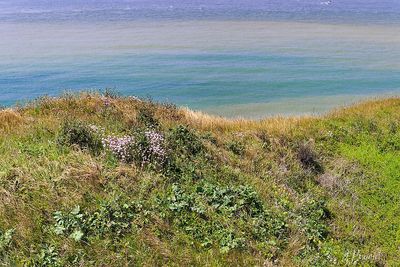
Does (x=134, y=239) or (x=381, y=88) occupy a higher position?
(x=134, y=239)

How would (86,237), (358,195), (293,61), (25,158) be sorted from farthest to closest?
(293,61)
(358,195)
(25,158)
(86,237)

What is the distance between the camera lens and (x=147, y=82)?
3222 cm

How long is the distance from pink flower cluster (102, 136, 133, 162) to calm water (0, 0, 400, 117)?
50.7ft

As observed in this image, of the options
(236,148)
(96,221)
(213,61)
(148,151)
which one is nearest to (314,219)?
(236,148)

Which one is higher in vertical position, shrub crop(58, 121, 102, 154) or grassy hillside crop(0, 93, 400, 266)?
shrub crop(58, 121, 102, 154)

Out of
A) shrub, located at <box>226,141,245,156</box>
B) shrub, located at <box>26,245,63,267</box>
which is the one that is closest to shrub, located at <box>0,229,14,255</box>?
shrub, located at <box>26,245,63,267</box>

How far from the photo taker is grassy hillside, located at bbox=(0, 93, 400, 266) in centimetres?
771

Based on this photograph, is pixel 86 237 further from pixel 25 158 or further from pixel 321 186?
pixel 321 186

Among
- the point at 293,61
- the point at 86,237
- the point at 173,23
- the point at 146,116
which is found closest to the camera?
the point at 86,237

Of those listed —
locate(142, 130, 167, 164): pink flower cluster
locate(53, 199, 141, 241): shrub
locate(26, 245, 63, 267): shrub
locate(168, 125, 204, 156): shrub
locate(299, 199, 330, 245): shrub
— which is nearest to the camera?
locate(26, 245, 63, 267): shrub

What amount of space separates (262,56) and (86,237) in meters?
35.9

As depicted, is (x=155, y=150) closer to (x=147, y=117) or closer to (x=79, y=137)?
(x=79, y=137)

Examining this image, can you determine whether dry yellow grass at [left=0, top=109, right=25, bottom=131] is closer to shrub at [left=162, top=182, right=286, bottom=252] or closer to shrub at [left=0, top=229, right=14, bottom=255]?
shrub at [left=0, top=229, right=14, bottom=255]

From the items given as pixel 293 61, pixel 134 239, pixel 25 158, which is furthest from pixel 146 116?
pixel 293 61
